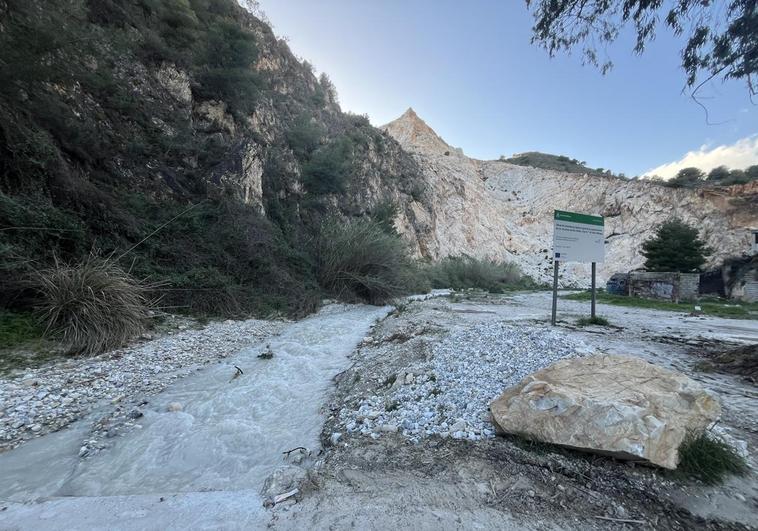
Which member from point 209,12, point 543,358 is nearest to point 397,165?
point 209,12

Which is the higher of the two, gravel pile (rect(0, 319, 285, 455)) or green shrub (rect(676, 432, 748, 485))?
green shrub (rect(676, 432, 748, 485))

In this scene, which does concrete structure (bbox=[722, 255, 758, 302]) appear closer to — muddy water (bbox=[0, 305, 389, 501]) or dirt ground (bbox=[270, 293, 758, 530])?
dirt ground (bbox=[270, 293, 758, 530])

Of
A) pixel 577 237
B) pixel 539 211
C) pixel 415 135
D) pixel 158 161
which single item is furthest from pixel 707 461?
pixel 415 135

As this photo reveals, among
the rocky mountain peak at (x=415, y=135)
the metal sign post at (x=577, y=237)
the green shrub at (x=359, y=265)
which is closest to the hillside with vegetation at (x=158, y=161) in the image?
the green shrub at (x=359, y=265)

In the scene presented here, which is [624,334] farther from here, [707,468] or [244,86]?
[244,86]

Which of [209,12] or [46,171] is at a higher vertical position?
[209,12]

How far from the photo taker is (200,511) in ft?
6.36

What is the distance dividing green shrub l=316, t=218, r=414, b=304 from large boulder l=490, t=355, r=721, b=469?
9.35 m

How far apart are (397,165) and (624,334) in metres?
23.8

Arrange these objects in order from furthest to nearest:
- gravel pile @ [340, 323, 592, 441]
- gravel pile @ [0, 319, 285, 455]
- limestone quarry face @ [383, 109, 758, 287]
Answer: limestone quarry face @ [383, 109, 758, 287]
gravel pile @ [0, 319, 285, 455]
gravel pile @ [340, 323, 592, 441]

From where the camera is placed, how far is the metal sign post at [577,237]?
6777 mm

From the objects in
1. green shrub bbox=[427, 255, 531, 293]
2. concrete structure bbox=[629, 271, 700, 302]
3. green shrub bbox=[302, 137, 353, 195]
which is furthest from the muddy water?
concrete structure bbox=[629, 271, 700, 302]

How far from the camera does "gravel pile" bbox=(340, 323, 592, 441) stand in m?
2.76

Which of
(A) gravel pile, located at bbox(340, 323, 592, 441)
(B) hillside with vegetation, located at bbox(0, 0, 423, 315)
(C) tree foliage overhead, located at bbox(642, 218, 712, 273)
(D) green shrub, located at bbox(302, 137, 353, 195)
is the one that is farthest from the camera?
(C) tree foliage overhead, located at bbox(642, 218, 712, 273)
